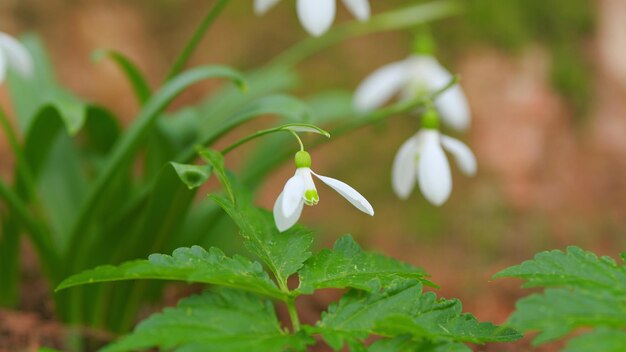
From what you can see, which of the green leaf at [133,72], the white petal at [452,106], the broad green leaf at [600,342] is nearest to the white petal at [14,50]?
the green leaf at [133,72]

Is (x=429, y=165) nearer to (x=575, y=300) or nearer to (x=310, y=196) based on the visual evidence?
(x=310, y=196)

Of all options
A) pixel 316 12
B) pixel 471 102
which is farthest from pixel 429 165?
pixel 471 102

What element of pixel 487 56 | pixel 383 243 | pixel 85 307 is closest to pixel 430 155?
pixel 85 307

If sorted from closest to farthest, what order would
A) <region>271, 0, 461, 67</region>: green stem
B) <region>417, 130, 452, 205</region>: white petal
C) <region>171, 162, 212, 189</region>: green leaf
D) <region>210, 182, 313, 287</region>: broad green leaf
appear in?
<region>210, 182, 313, 287</region>: broad green leaf → <region>171, 162, 212, 189</region>: green leaf → <region>417, 130, 452, 205</region>: white petal → <region>271, 0, 461, 67</region>: green stem

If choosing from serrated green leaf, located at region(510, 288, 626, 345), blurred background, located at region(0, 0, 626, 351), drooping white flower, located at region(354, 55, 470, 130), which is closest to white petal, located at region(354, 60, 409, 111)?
drooping white flower, located at region(354, 55, 470, 130)

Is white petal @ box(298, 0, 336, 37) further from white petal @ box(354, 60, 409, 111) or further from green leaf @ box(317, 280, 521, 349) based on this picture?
green leaf @ box(317, 280, 521, 349)

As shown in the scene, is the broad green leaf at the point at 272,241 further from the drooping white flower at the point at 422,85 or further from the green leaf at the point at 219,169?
the drooping white flower at the point at 422,85
